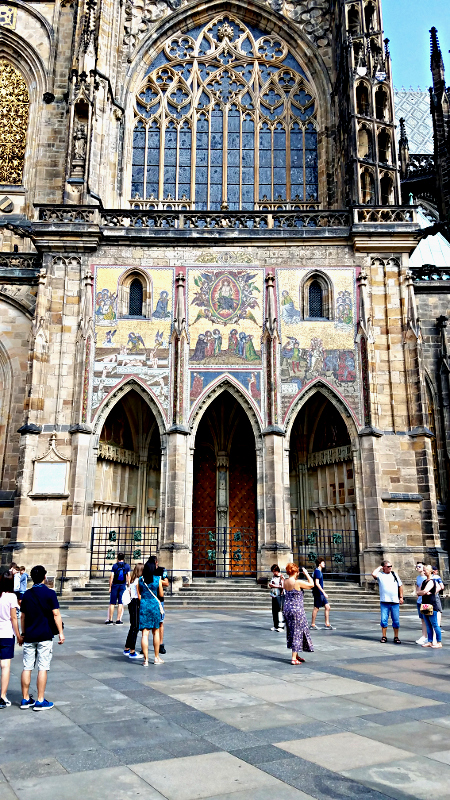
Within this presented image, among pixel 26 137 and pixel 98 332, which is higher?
pixel 26 137

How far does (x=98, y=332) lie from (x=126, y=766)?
15632mm

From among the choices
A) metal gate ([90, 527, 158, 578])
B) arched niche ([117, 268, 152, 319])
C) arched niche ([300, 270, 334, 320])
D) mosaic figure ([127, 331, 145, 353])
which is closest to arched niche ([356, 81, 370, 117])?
arched niche ([300, 270, 334, 320])

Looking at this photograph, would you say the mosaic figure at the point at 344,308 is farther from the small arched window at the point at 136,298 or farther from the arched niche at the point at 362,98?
the arched niche at the point at 362,98

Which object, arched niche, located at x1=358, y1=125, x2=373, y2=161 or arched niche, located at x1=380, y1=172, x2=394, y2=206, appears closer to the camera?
arched niche, located at x1=380, y1=172, x2=394, y2=206

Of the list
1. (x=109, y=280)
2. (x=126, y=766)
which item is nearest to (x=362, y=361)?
(x=109, y=280)

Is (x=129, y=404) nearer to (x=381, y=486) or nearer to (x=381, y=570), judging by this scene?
(x=381, y=486)

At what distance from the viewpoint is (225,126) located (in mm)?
24594

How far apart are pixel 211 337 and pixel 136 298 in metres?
2.81

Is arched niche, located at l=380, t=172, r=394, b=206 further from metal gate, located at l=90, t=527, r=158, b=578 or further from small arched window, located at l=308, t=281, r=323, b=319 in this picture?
metal gate, located at l=90, t=527, r=158, b=578

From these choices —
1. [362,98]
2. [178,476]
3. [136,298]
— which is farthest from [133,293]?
[362,98]

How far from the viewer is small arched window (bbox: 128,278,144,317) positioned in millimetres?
19766

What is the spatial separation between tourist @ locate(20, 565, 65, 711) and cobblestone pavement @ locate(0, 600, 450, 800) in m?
0.21

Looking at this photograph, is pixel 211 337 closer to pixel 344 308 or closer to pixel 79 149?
pixel 344 308

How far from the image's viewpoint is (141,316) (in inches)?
767
